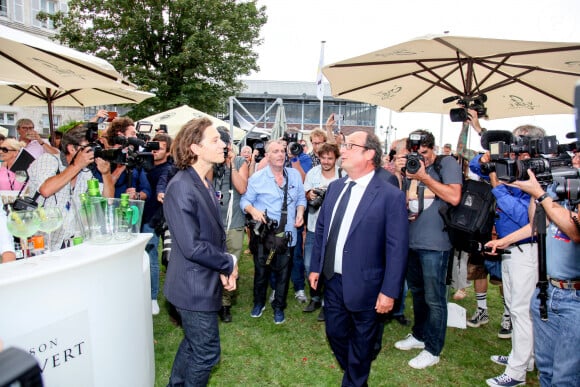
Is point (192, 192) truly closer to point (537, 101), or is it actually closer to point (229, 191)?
point (229, 191)

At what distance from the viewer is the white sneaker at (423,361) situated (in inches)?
146

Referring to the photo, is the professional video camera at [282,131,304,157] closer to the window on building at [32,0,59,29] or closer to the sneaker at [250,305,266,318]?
the sneaker at [250,305,266,318]

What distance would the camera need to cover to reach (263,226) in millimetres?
4355

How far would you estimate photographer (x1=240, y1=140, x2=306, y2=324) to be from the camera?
4.41 m

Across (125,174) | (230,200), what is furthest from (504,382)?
(125,174)

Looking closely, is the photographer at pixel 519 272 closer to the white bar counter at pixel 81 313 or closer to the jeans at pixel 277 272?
the jeans at pixel 277 272

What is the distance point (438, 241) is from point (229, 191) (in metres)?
2.49

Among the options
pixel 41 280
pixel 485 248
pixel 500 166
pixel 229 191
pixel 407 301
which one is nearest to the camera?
pixel 41 280

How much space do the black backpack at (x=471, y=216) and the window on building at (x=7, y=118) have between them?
98.5 feet

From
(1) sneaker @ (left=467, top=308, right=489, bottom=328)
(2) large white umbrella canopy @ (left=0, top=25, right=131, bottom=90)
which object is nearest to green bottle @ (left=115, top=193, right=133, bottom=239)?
(2) large white umbrella canopy @ (left=0, top=25, right=131, bottom=90)

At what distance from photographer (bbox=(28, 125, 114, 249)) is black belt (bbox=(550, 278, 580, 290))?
318cm

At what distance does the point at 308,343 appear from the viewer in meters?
4.20

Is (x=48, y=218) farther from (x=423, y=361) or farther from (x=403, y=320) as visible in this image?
(x=403, y=320)

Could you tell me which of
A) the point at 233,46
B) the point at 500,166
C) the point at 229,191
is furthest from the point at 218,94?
the point at 500,166
